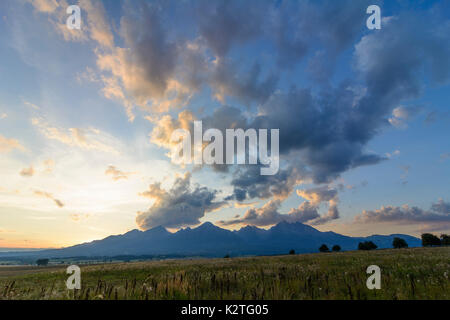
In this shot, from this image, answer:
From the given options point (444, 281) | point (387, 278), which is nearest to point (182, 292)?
point (387, 278)

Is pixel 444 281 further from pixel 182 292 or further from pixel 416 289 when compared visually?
pixel 182 292

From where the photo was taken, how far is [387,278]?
9703 mm
